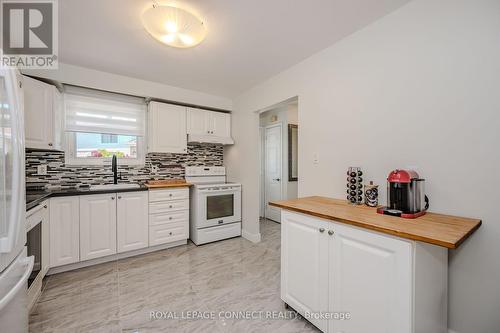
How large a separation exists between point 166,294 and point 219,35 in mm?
2457

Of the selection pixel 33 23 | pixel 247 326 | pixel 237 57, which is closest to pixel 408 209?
pixel 247 326

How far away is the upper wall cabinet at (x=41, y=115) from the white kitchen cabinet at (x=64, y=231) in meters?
0.65

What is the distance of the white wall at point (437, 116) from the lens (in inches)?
47.8

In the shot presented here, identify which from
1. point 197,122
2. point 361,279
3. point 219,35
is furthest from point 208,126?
point 361,279

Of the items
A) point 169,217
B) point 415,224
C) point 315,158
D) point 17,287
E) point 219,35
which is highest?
point 219,35

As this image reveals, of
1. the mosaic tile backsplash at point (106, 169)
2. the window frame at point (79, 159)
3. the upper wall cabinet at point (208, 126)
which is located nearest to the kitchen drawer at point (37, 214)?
the mosaic tile backsplash at point (106, 169)

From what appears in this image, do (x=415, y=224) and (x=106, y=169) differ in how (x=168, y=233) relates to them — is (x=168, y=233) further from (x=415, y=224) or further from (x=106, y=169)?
(x=415, y=224)

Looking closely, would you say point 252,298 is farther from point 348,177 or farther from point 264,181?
point 264,181

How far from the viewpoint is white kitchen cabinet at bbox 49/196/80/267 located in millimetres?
2211

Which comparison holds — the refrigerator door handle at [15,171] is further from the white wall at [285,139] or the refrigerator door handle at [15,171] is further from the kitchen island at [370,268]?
the white wall at [285,139]

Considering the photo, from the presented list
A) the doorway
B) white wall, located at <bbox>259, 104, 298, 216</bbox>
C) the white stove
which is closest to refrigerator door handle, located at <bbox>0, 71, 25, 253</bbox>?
the white stove

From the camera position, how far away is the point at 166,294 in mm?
1942

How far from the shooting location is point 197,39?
1.74 m

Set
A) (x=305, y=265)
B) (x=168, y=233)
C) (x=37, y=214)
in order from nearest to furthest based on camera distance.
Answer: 1. (x=305, y=265)
2. (x=37, y=214)
3. (x=168, y=233)
